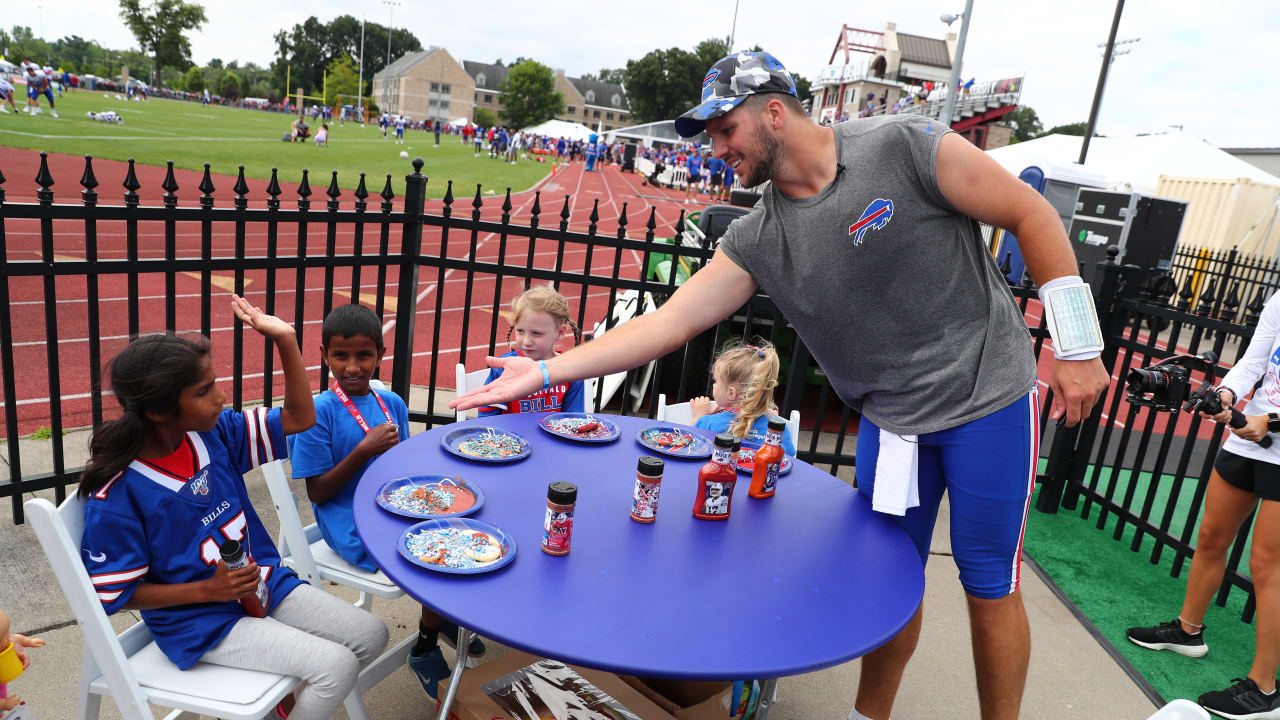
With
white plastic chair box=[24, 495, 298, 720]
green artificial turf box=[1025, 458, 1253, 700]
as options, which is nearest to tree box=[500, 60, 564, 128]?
green artificial turf box=[1025, 458, 1253, 700]

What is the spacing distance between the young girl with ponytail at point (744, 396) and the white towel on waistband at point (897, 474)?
0.64 meters

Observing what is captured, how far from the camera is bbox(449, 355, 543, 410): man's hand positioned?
6.51 ft

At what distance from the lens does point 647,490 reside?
1955 mm

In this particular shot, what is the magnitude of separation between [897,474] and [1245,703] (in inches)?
79.1

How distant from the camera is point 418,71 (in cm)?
9281

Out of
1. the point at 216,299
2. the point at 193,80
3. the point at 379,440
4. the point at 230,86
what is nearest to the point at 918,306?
the point at 379,440

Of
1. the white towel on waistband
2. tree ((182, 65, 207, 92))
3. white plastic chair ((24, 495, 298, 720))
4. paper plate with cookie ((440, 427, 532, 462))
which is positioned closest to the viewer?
white plastic chair ((24, 495, 298, 720))

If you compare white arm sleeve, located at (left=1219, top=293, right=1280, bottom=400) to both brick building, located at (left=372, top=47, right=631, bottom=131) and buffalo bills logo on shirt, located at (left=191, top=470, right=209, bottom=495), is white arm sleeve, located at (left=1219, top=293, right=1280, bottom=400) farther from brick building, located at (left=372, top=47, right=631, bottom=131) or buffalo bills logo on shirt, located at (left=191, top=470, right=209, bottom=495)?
brick building, located at (left=372, top=47, right=631, bottom=131)

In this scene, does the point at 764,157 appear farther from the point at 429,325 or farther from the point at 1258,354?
the point at 429,325

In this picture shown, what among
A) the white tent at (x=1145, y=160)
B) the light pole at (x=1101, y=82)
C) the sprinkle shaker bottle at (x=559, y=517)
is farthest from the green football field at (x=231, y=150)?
the sprinkle shaker bottle at (x=559, y=517)

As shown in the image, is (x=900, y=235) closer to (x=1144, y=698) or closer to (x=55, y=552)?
(x=55, y=552)

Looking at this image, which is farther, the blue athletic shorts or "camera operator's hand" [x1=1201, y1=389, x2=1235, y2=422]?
"camera operator's hand" [x1=1201, y1=389, x2=1235, y2=422]

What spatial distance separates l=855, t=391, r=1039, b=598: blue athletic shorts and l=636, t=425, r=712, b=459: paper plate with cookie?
2.41 ft

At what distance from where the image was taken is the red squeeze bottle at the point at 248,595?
1.85 meters
